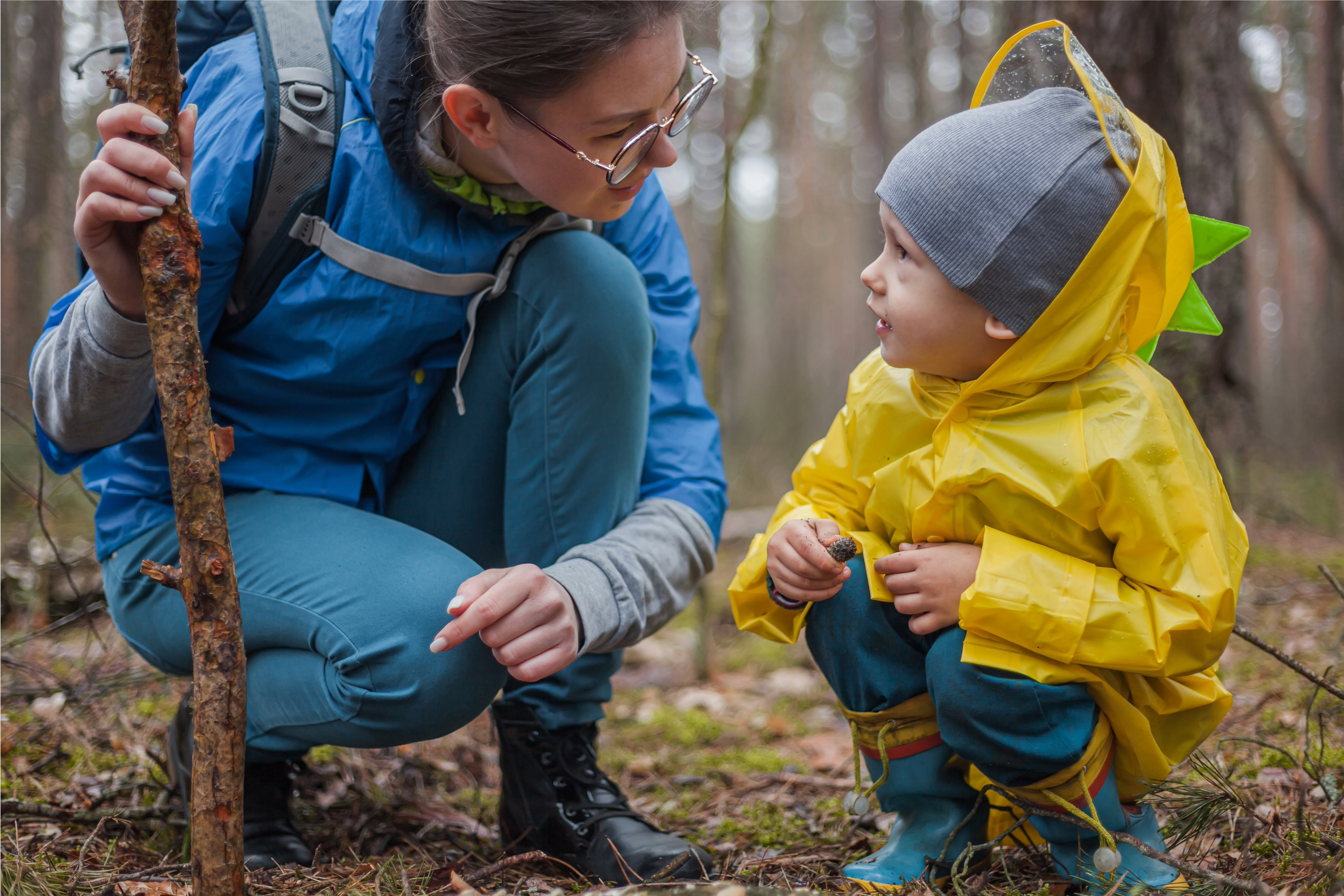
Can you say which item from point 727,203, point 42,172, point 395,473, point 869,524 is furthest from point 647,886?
point 42,172

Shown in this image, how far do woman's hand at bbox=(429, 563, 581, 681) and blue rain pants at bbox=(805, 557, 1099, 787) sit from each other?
45 cm

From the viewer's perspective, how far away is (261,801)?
Answer: 5.57ft

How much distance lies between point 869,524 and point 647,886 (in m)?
0.69

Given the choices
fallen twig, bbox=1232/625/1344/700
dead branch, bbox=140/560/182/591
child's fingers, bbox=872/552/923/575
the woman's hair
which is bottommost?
fallen twig, bbox=1232/625/1344/700

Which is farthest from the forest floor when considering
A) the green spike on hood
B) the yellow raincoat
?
the green spike on hood

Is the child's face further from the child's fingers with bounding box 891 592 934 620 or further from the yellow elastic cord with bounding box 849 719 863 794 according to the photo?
the yellow elastic cord with bounding box 849 719 863 794

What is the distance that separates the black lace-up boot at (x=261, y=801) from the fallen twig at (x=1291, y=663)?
1.69 m

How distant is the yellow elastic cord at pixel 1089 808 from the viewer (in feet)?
4.28

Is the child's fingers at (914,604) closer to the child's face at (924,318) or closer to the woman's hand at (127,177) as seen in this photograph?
the child's face at (924,318)

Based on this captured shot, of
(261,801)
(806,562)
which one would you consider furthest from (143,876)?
(806,562)

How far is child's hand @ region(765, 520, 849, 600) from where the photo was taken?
144 centimetres

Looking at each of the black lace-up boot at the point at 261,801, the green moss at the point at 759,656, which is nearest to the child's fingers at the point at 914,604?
the black lace-up boot at the point at 261,801

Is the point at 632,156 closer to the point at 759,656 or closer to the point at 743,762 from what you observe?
the point at 743,762

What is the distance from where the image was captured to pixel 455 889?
144 cm
